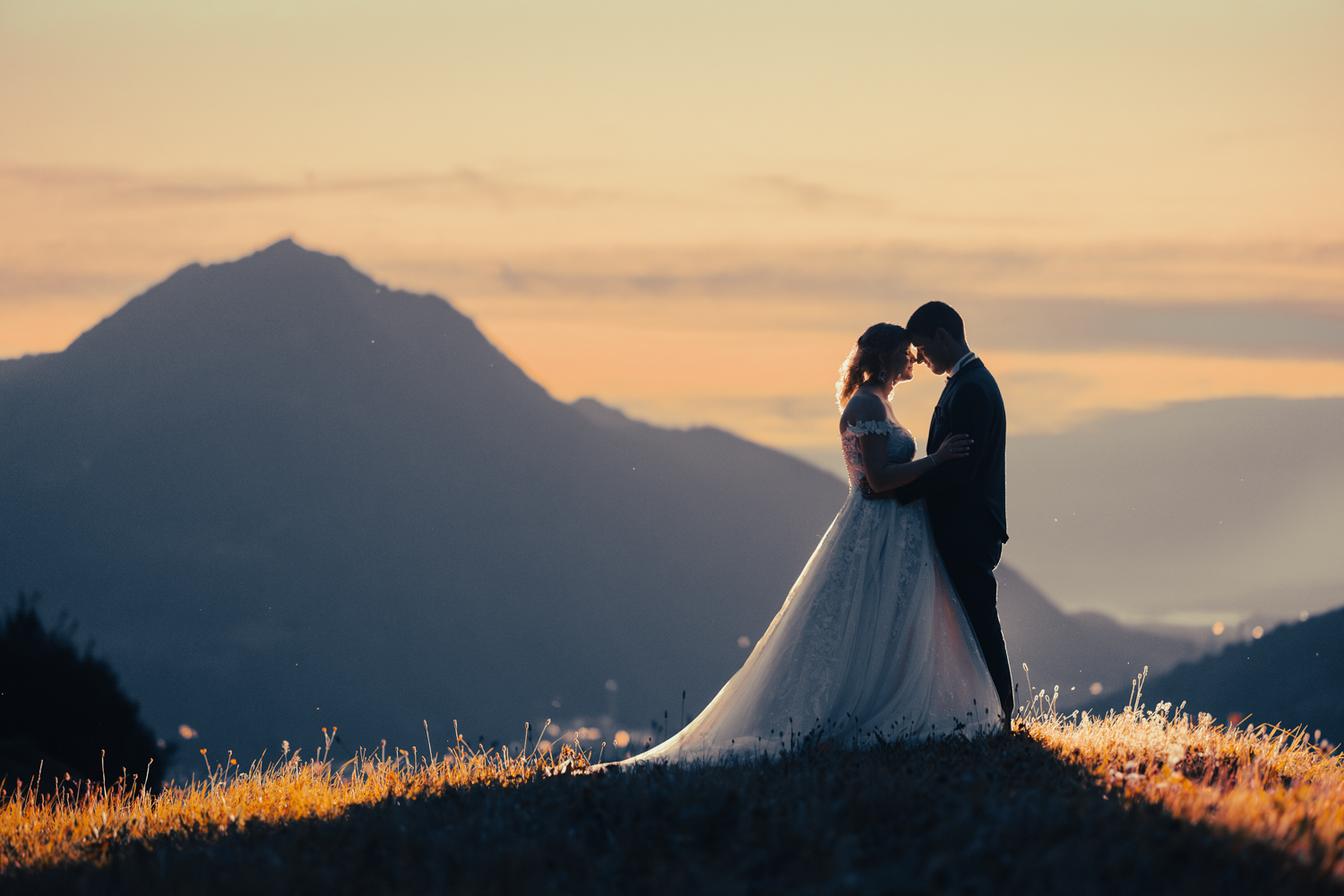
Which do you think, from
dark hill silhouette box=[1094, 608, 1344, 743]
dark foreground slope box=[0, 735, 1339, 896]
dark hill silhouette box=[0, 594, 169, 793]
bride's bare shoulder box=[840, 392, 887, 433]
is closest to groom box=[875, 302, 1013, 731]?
bride's bare shoulder box=[840, 392, 887, 433]

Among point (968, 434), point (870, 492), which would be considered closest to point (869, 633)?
point (870, 492)

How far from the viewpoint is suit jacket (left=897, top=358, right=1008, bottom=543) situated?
8.86 metres

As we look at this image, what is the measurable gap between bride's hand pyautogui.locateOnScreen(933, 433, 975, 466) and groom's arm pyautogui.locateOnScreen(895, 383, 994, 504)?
0.26 feet

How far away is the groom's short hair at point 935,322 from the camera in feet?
30.3

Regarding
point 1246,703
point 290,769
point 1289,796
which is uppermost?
point 1289,796

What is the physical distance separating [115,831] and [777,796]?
485 cm

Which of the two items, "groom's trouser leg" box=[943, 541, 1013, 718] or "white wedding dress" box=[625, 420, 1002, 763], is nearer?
"white wedding dress" box=[625, 420, 1002, 763]

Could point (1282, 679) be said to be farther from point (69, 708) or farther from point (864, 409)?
point (864, 409)

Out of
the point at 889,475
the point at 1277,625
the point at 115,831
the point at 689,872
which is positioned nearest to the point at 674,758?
the point at 889,475

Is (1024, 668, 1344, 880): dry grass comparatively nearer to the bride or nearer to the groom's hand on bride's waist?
the bride

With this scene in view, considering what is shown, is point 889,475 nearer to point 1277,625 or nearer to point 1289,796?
point 1289,796

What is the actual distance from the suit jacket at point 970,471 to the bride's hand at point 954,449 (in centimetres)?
10

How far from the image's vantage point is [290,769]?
9.95 meters

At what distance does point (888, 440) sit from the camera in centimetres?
896
